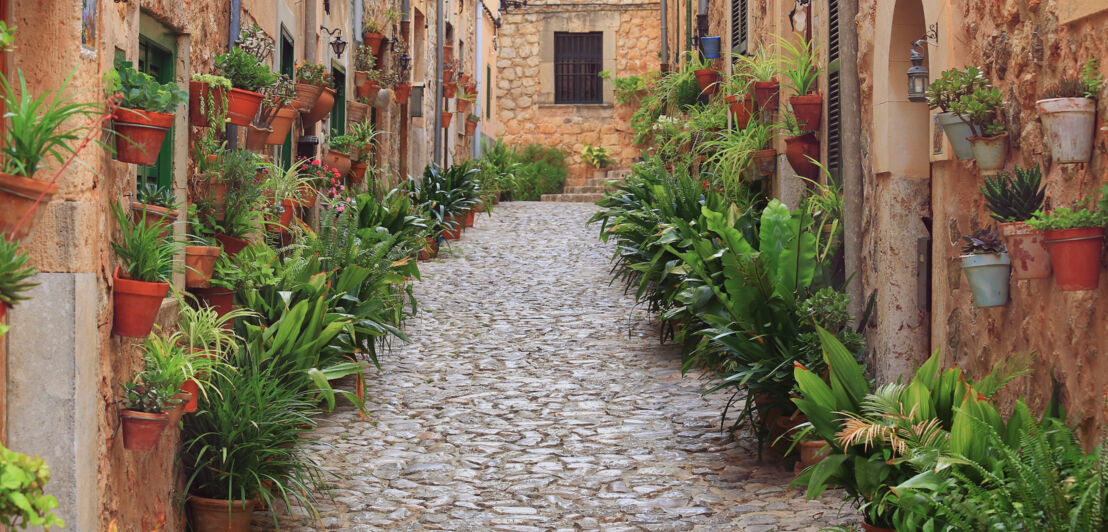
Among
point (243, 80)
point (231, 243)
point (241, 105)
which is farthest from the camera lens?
point (243, 80)

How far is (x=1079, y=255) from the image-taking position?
3.57 m

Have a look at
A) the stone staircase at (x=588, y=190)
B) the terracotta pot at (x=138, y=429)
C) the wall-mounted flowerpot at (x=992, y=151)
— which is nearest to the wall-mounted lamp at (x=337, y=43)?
the terracotta pot at (x=138, y=429)

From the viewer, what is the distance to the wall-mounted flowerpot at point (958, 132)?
4633mm

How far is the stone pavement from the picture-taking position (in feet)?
18.0

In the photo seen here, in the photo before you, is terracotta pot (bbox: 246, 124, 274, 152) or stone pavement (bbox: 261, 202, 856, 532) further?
terracotta pot (bbox: 246, 124, 274, 152)

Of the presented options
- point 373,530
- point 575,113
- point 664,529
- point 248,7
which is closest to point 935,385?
point 664,529

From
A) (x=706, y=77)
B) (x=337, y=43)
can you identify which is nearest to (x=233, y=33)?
(x=337, y=43)

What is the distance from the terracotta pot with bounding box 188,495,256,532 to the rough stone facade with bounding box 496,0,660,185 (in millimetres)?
18831

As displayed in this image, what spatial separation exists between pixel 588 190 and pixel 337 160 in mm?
12315

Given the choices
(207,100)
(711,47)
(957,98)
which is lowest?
Answer: (957,98)

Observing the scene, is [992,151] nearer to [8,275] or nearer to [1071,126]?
[1071,126]

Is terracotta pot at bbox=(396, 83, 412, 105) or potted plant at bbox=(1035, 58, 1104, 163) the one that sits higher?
terracotta pot at bbox=(396, 83, 412, 105)

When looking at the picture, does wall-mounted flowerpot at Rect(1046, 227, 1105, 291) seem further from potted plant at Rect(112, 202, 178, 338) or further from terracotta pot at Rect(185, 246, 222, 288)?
terracotta pot at Rect(185, 246, 222, 288)

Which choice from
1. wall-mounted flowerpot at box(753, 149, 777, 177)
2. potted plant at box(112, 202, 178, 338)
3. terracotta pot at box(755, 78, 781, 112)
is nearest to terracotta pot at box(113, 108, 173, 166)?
potted plant at box(112, 202, 178, 338)
